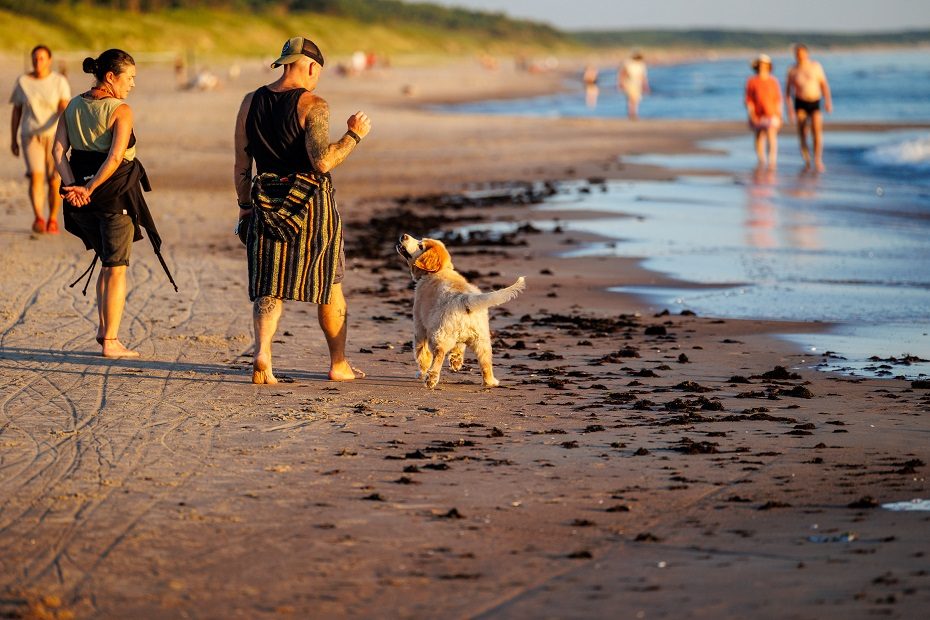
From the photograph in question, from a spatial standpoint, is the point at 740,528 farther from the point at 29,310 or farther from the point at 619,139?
the point at 619,139

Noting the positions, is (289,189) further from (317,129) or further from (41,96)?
(41,96)

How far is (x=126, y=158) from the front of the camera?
25.5 feet

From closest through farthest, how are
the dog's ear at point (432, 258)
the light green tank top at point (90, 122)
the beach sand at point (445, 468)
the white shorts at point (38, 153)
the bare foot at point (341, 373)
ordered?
1. the beach sand at point (445, 468)
2. the dog's ear at point (432, 258)
3. the bare foot at point (341, 373)
4. the light green tank top at point (90, 122)
5. the white shorts at point (38, 153)

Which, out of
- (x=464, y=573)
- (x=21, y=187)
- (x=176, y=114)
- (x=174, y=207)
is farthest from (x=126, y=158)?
(x=176, y=114)

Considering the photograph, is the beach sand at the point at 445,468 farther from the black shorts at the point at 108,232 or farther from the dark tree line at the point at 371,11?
the dark tree line at the point at 371,11

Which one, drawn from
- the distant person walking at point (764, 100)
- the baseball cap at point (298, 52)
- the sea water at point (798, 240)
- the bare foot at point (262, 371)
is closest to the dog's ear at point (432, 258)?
the bare foot at point (262, 371)

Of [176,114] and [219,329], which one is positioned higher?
[176,114]

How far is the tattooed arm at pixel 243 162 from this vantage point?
682 centimetres

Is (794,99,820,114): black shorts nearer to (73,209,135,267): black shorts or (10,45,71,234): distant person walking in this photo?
(10,45,71,234): distant person walking

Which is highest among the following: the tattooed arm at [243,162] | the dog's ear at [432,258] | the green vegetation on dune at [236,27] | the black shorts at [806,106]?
the green vegetation on dune at [236,27]

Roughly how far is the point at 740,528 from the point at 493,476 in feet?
3.71

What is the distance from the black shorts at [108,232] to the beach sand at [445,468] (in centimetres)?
61

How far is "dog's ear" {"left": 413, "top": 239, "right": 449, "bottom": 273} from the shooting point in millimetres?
7074

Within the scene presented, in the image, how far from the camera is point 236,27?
8712 centimetres
